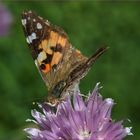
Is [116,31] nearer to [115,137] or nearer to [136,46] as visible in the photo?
[136,46]

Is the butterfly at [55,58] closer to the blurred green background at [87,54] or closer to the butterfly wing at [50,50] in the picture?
the butterfly wing at [50,50]

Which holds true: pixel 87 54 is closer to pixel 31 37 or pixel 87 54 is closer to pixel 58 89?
pixel 31 37

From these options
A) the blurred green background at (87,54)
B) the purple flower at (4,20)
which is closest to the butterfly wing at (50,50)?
the blurred green background at (87,54)

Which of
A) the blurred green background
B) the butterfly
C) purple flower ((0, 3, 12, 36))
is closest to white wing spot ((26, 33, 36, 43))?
the butterfly

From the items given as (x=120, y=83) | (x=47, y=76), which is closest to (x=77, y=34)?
(x=120, y=83)

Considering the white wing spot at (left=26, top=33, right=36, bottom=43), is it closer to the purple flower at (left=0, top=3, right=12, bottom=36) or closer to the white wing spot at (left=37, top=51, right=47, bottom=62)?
the white wing spot at (left=37, top=51, right=47, bottom=62)

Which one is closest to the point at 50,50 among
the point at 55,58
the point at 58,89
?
the point at 55,58

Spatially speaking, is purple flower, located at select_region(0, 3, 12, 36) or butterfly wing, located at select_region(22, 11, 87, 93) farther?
purple flower, located at select_region(0, 3, 12, 36)
